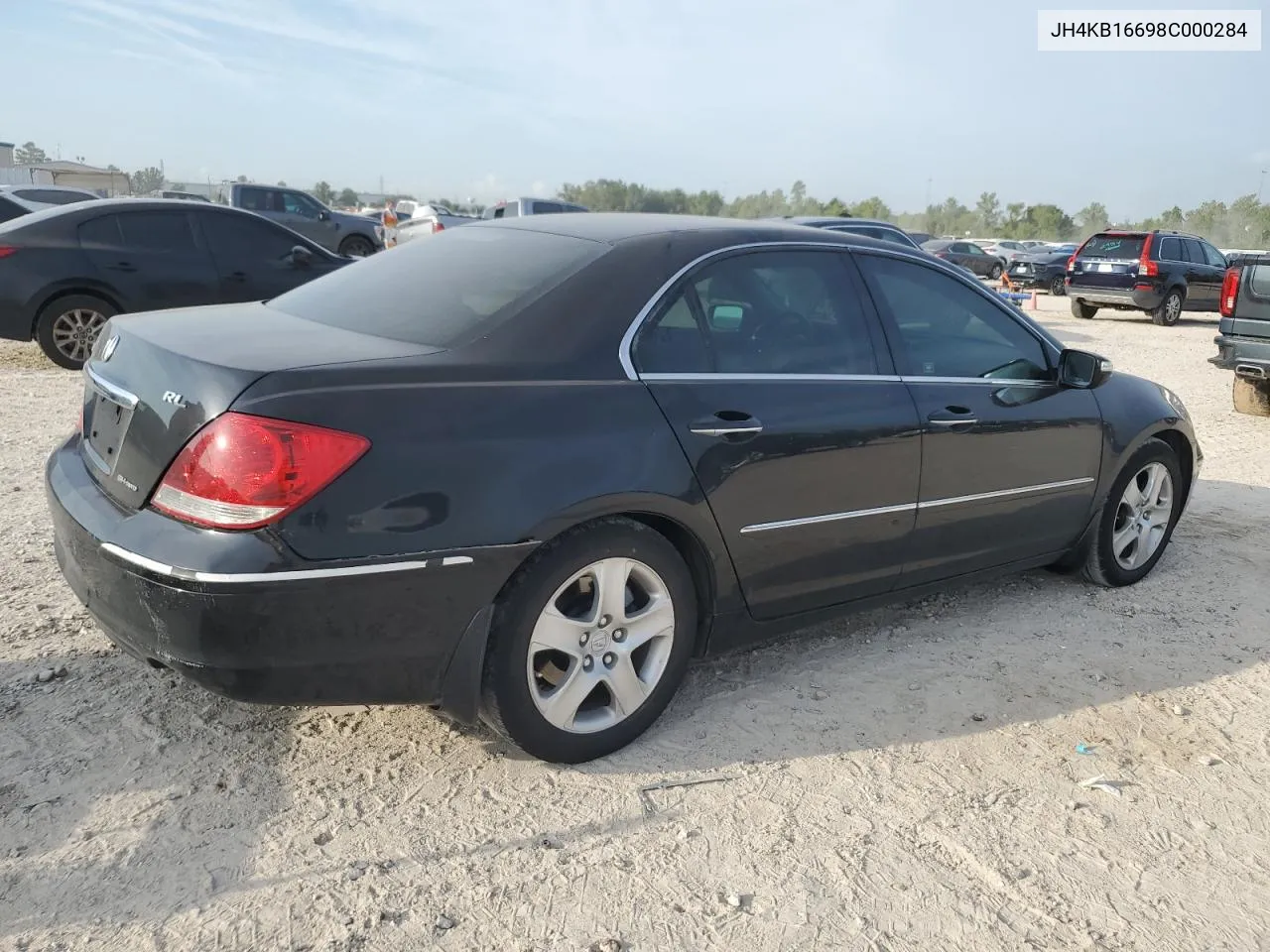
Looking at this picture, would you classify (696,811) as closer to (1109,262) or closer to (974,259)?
(1109,262)

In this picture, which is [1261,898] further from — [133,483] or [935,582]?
[133,483]

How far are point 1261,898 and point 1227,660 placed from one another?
1.63m

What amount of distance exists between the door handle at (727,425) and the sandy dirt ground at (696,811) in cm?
94

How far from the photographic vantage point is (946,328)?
13.0 ft

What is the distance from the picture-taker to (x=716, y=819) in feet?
Answer: 9.11

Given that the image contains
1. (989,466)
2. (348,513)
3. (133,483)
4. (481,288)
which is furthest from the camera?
(989,466)

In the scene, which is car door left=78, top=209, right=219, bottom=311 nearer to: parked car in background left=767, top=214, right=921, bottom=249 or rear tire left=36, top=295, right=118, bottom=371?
rear tire left=36, top=295, right=118, bottom=371

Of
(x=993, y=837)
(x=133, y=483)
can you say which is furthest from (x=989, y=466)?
(x=133, y=483)

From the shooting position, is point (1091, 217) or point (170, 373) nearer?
point (170, 373)

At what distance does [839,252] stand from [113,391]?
241cm

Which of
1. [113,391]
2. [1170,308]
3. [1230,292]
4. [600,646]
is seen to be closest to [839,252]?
[600,646]

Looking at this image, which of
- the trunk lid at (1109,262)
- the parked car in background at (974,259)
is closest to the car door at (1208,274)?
the trunk lid at (1109,262)

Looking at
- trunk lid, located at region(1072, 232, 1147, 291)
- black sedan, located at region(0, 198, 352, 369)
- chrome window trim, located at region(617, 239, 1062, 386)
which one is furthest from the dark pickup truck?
trunk lid, located at region(1072, 232, 1147, 291)

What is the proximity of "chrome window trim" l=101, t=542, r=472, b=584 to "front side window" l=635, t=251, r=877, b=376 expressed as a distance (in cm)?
88
